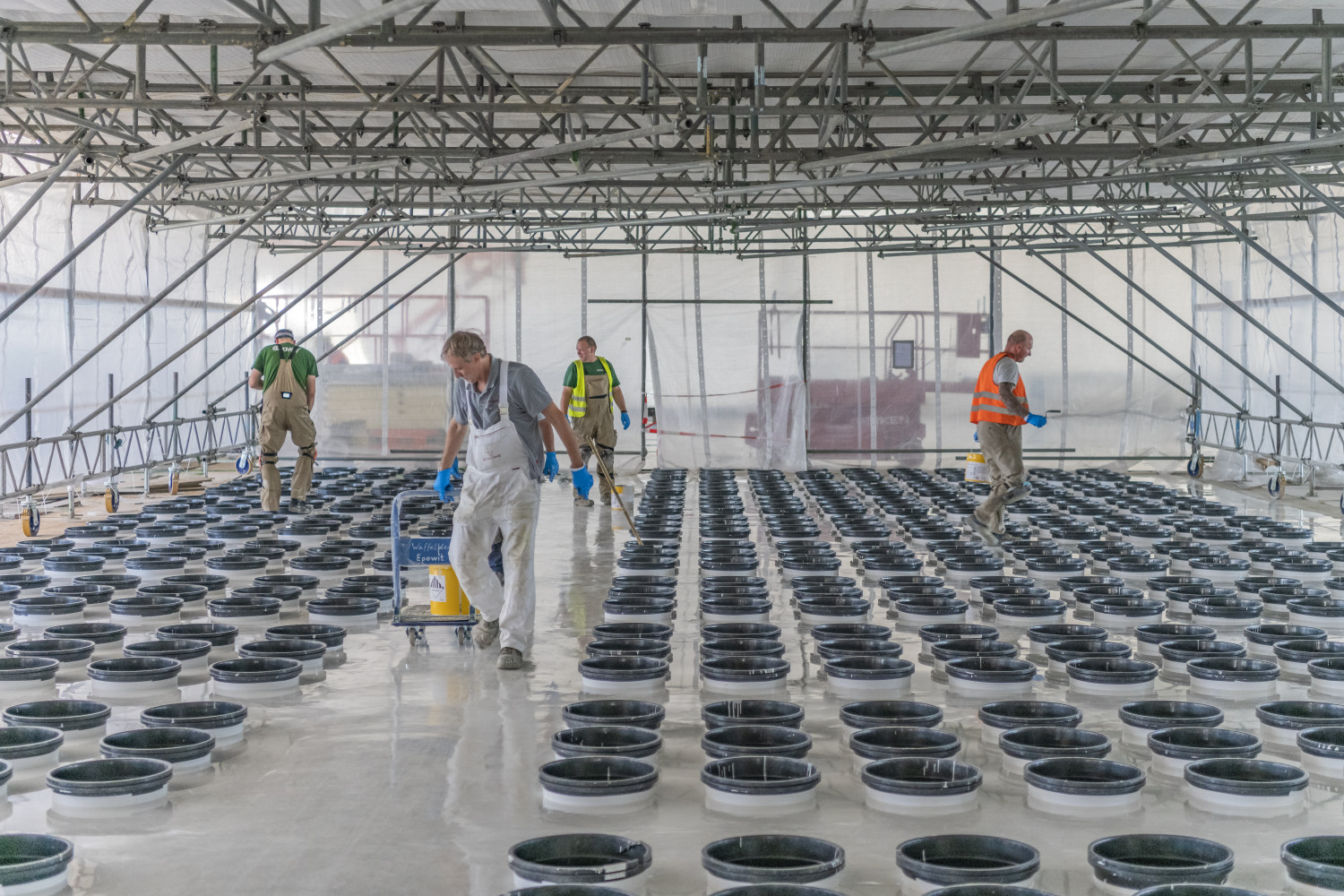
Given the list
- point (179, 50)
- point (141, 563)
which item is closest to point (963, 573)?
point (141, 563)

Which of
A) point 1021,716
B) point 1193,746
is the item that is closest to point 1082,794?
point 1193,746

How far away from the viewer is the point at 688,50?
498 inches

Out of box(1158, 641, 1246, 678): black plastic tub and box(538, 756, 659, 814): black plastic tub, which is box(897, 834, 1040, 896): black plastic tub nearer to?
box(538, 756, 659, 814): black plastic tub

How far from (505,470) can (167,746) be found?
233 centimetres

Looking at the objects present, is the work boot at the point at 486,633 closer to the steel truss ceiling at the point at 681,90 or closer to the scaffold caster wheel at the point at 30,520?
the steel truss ceiling at the point at 681,90

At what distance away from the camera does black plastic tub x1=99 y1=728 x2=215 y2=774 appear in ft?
17.9

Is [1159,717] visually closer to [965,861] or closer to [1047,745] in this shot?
[1047,745]

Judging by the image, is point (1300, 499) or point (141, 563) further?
point (1300, 499)

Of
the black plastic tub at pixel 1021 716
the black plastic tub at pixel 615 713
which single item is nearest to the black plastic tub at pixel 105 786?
the black plastic tub at pixel 615 713

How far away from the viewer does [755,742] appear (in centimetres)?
574

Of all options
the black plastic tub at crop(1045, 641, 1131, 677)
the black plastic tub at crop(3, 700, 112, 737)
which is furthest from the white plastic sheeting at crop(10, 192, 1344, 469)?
the black plastic tub at crop(3, 700, 112, 737)

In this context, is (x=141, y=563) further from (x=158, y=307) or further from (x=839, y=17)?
(x=158, y=307)

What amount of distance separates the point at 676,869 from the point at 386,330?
20.6 metres

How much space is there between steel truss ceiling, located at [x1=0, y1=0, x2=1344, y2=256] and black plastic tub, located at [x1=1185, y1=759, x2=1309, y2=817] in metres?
4.03
